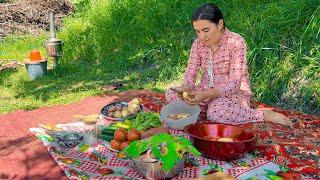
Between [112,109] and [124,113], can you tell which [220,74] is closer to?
[124,113]

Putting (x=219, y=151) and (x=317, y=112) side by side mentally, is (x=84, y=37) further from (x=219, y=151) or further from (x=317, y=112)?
(x=219, y=151)

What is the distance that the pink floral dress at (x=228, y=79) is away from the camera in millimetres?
4266

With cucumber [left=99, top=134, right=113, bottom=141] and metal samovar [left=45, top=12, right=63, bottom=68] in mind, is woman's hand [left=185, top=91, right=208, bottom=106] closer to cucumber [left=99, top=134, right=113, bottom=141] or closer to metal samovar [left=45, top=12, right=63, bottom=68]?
cucumber [left=99, top=134, right=113, bottom=141]

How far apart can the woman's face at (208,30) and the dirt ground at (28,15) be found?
7295 mm

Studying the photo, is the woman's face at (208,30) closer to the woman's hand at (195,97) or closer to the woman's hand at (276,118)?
the woman's hand at (195,97)

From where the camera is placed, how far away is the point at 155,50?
305 inches

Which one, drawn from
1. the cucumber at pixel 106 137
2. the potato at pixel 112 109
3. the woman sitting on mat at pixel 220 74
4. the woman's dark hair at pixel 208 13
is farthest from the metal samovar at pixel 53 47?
the woman's dark hair at pixel 208 13

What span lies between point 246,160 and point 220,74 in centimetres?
113

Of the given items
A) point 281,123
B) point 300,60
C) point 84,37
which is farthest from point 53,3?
point 281,123

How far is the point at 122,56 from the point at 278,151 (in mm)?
4945

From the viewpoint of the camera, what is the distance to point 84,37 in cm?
902

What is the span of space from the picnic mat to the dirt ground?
22.6ft

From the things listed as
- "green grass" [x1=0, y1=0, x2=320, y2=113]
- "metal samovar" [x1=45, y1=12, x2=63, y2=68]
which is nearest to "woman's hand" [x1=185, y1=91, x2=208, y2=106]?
"green grass" [x1=0, y1=0, x2=320, y2=113]

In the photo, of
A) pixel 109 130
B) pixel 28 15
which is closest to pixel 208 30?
pixel 109 130
